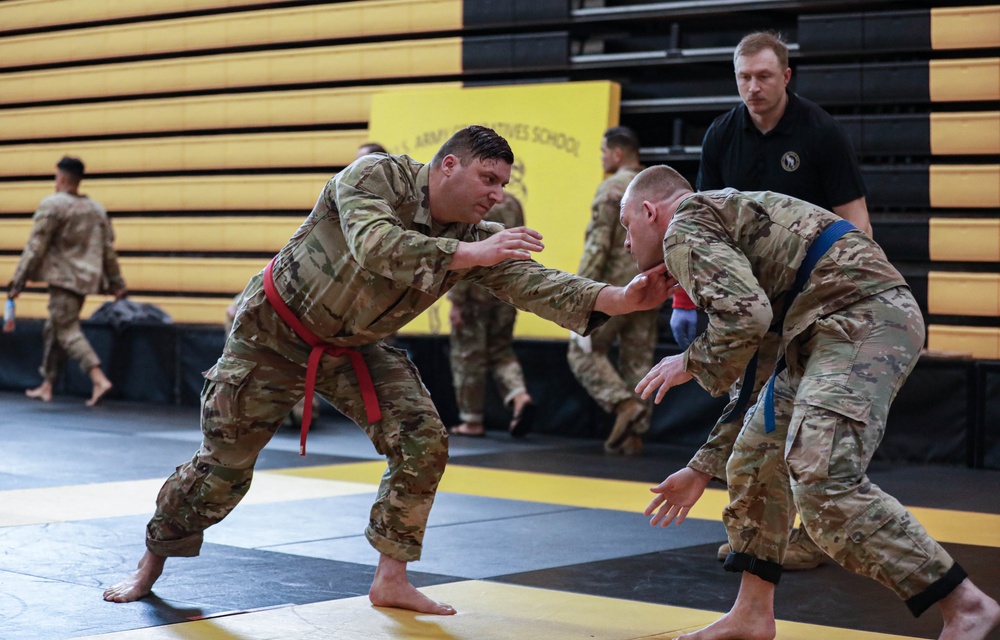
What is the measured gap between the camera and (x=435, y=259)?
11.2 ft

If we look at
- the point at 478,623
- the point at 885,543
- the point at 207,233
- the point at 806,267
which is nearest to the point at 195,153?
the point at 207,233

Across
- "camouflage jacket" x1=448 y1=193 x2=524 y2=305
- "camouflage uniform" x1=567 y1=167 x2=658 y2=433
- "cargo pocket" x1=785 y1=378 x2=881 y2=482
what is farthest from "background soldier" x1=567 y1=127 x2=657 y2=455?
"cargo pocket" x1=785 y1=378 x2=881 y2=482

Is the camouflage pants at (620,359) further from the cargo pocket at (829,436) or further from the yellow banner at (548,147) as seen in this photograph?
the cargo pocket at (829,436)

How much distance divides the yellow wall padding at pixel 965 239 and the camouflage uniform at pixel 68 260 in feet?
22.6

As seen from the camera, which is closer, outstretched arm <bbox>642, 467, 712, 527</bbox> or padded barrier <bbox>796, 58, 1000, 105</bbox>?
outstretched arm <bbox>642, 467, 712, 527</bbox>

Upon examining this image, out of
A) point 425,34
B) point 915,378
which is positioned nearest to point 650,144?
point 425,34

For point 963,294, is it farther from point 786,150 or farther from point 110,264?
point 110,264

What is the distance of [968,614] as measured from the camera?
2980 mm

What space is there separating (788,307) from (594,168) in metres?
5.84

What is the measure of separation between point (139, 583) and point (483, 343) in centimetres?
504

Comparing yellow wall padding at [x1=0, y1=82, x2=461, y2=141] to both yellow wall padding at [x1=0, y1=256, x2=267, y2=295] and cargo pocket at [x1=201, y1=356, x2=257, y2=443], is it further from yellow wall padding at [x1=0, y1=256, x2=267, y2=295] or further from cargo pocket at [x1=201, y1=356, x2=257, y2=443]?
cargo pocket at [x1=201, y1=356, x2=257, y2=443]

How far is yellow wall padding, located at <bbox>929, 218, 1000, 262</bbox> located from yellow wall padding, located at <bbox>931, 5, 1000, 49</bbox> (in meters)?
1.13

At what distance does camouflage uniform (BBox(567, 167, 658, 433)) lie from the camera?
308 inches

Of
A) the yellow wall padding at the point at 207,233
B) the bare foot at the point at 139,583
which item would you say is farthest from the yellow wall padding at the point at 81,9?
the bare foot at the point at 139,583
